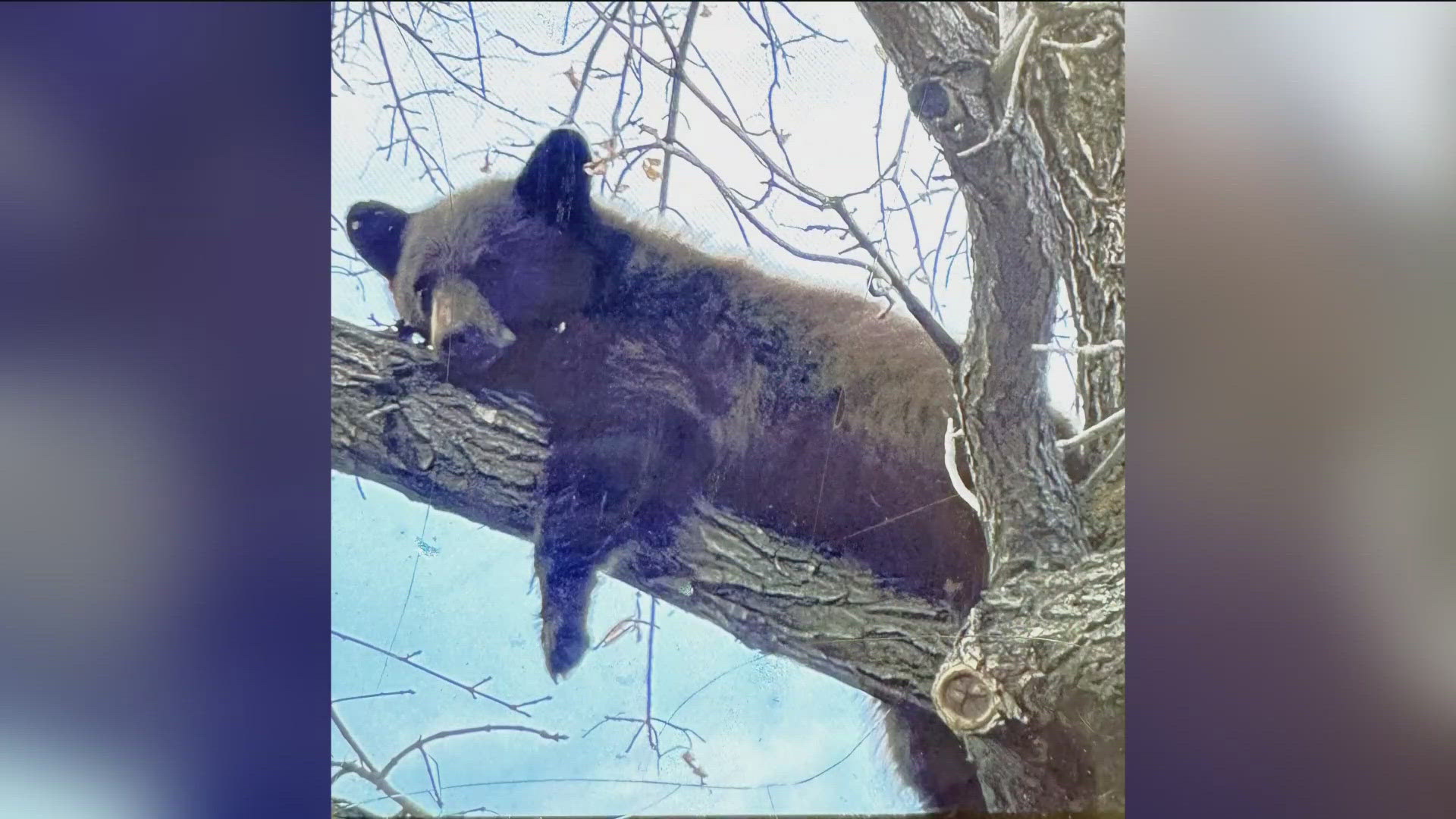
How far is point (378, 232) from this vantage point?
72.1 inches

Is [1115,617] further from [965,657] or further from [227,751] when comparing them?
[227,751]

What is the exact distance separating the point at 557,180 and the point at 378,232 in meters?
0.38

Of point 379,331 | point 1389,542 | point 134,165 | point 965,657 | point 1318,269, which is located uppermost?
point 134,165

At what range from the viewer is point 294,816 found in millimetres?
1825

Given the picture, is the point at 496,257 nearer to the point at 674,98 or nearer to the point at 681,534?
the point at 674,98

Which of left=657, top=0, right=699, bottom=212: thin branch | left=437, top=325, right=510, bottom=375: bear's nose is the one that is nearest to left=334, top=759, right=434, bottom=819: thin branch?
left=437, top=325, right=510, bottom=375: bear's nose

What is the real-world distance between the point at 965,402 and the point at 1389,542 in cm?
92

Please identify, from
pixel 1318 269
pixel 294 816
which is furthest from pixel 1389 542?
pixel 294 816

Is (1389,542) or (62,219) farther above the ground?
(62,219)

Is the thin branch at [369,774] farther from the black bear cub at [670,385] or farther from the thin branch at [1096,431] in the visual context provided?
the thin branch at [1096,431]

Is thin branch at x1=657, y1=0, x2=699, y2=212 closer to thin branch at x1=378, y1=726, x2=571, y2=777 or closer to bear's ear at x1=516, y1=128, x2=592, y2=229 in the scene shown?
bear's ear at x1=516, y1=128, x2=592, y2=229

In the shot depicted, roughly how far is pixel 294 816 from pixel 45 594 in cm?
66

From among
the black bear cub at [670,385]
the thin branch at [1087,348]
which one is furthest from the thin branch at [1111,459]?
the black bear cub at [670,385]

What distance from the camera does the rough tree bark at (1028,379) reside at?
185 cm
